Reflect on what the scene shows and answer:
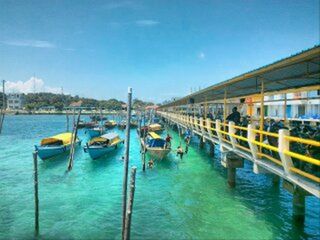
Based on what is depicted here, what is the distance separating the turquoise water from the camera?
1266 centimetres

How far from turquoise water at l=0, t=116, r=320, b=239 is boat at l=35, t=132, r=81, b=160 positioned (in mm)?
5255

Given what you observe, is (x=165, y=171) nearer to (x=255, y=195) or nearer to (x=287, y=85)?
(x=255, y=195)

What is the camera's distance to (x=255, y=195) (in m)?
16.7

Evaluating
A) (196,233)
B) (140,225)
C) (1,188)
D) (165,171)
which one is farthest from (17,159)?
(196,233)

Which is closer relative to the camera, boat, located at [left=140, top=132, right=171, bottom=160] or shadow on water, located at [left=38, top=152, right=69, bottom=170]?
boat, located at [left=140, top=132, right=171, bottom=160]

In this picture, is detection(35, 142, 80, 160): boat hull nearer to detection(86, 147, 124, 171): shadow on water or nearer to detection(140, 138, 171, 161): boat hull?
detection(86, 147, 124, 171): shadow on water

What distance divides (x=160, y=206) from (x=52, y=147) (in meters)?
18.8

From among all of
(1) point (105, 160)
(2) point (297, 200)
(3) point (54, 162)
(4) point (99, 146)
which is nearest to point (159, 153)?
(1) point (105, 160)

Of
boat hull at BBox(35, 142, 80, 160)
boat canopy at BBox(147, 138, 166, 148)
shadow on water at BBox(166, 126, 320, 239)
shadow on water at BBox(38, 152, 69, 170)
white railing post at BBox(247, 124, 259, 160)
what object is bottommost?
shadow on water at BBox(38, 152, 69, 170)

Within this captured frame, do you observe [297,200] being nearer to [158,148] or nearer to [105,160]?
[158,148]

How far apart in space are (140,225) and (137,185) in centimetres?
692

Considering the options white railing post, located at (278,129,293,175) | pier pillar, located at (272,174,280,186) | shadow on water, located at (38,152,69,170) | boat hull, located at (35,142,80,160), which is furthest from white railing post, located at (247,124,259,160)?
boat hull, located at (35,142,80,160)

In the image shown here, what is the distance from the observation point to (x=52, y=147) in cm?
3161

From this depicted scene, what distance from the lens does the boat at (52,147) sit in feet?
101
